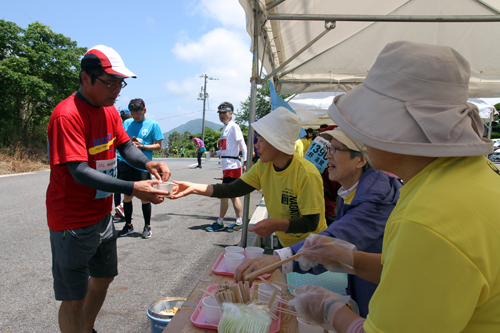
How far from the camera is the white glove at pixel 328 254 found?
1467 millimetres

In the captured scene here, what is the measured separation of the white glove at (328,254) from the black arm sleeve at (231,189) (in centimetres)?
157

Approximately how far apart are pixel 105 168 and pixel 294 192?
152 centimetres

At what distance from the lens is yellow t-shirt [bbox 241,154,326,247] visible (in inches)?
103

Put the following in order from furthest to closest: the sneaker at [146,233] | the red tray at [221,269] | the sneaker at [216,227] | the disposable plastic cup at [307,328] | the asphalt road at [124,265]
A: the sneaker at [216,227] → the sneaker at [146,233] → the asphalt road at [124,265] → the red tray at [221,269] → the disposable plastic cup at [307,328]

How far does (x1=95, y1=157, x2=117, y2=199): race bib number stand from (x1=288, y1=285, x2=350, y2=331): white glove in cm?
161

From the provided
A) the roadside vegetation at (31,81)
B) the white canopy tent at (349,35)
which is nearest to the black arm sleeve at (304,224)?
the white canopy tent at (349,35)

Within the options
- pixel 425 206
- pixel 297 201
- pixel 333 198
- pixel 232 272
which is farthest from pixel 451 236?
pixel 333 198

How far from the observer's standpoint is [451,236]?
695 mm

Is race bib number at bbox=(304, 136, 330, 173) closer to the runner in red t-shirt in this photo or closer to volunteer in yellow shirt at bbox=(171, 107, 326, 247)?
volunteer in yellow shirt at bbox=(171, 107, 326, 247)

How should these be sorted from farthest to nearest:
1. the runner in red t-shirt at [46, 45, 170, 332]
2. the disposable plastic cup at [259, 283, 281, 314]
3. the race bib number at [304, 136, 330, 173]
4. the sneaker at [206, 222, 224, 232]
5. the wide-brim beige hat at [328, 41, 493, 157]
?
the sneaker at [206, 222, 224, 232] < the race bib number at [304, 136, 330, 173] < the runner in red t-shirt at [46, 45, 170, 332] < the disposable plastic cup at [259, 283, 281, 314] < the wide-brim beige hat at [328, 41, 493, 157]

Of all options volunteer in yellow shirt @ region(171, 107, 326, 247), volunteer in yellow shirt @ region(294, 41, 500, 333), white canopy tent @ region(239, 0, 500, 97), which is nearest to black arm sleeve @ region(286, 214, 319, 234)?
volunteer in yellow shirt @ region(171, 107, 326, 247)

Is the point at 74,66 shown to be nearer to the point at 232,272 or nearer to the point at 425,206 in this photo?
the point at 232,272

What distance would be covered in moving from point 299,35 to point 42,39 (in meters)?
18.0

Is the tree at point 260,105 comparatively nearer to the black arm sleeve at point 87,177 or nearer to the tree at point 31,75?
the tree at point 31,75
